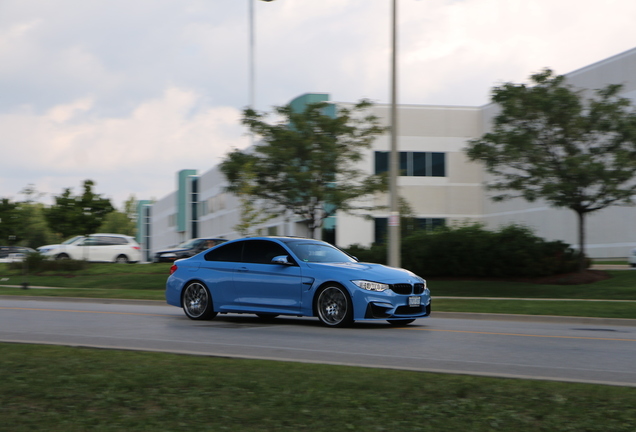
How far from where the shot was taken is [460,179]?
56.5 m

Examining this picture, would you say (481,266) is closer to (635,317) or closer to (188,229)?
(635,317)

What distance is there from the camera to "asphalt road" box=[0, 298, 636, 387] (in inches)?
341

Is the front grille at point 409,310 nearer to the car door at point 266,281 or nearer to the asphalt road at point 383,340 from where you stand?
the asphalt road at point 383,340

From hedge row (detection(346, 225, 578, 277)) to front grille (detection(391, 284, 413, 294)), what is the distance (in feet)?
45.0

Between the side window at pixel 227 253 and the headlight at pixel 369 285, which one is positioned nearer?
the headlight at pixel 369 285

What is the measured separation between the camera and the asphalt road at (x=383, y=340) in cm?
866

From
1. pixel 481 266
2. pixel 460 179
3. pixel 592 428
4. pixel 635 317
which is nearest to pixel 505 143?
pixel 481 266

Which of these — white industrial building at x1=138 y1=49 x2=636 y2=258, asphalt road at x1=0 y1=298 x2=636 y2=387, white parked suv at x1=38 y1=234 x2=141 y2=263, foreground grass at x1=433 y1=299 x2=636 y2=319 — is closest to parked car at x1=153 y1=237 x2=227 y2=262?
white parked suv at x1=38 y1=234 x2=141 y2=263

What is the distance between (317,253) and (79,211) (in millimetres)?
38248

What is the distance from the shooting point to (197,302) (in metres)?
14.9

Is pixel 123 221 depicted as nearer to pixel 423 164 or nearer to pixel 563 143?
pixel 423 164

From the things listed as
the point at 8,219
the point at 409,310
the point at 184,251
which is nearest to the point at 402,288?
the point at 409,310

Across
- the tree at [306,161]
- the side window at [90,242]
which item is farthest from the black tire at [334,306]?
the side window at [90,242]

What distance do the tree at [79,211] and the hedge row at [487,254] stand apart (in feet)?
87.6
